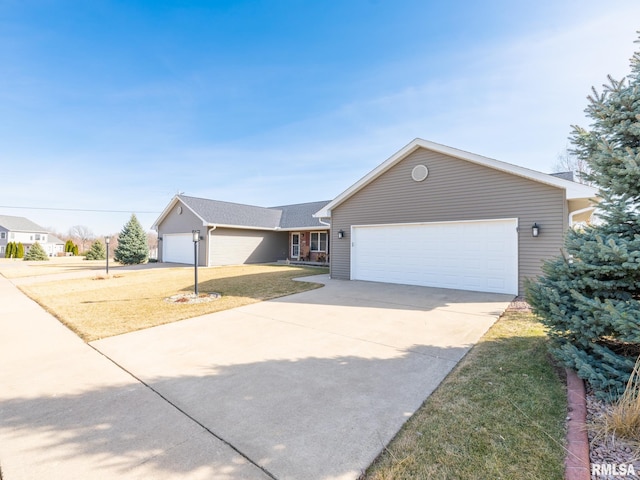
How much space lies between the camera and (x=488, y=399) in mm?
2855

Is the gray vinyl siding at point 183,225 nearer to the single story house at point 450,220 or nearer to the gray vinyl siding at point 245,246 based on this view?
the gray vinyl siding at point 245,246

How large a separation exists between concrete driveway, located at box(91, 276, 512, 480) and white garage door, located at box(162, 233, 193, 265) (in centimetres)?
1407

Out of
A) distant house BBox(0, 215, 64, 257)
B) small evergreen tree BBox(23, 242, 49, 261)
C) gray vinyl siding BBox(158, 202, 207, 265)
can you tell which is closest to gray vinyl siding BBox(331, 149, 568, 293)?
gray vinyl siding BBox(158, 202, 207, 265)

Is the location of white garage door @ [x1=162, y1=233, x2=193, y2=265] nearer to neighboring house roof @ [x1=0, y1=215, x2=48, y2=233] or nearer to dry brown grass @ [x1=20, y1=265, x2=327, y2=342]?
dry brown grass @ [x1=20, y1=265, x2=327, y2=342]

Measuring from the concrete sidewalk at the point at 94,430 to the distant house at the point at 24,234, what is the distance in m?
54.8

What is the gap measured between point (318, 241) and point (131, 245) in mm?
14302

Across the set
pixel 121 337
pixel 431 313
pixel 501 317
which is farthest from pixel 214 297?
pixel 501 317

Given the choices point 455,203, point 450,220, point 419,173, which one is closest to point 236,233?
point 419,173

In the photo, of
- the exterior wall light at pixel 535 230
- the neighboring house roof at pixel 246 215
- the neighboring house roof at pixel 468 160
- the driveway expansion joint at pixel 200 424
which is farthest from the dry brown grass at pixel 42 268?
the exterior wall light at pixel 535 230

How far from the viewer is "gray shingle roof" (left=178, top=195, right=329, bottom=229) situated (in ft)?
60.1

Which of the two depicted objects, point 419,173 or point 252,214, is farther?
point 252,214

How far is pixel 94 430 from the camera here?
245 cm

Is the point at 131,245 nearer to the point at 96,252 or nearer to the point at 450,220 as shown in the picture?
the point at 96,252

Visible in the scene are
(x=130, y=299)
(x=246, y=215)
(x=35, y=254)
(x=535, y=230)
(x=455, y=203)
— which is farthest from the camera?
(x=35, y=254)
